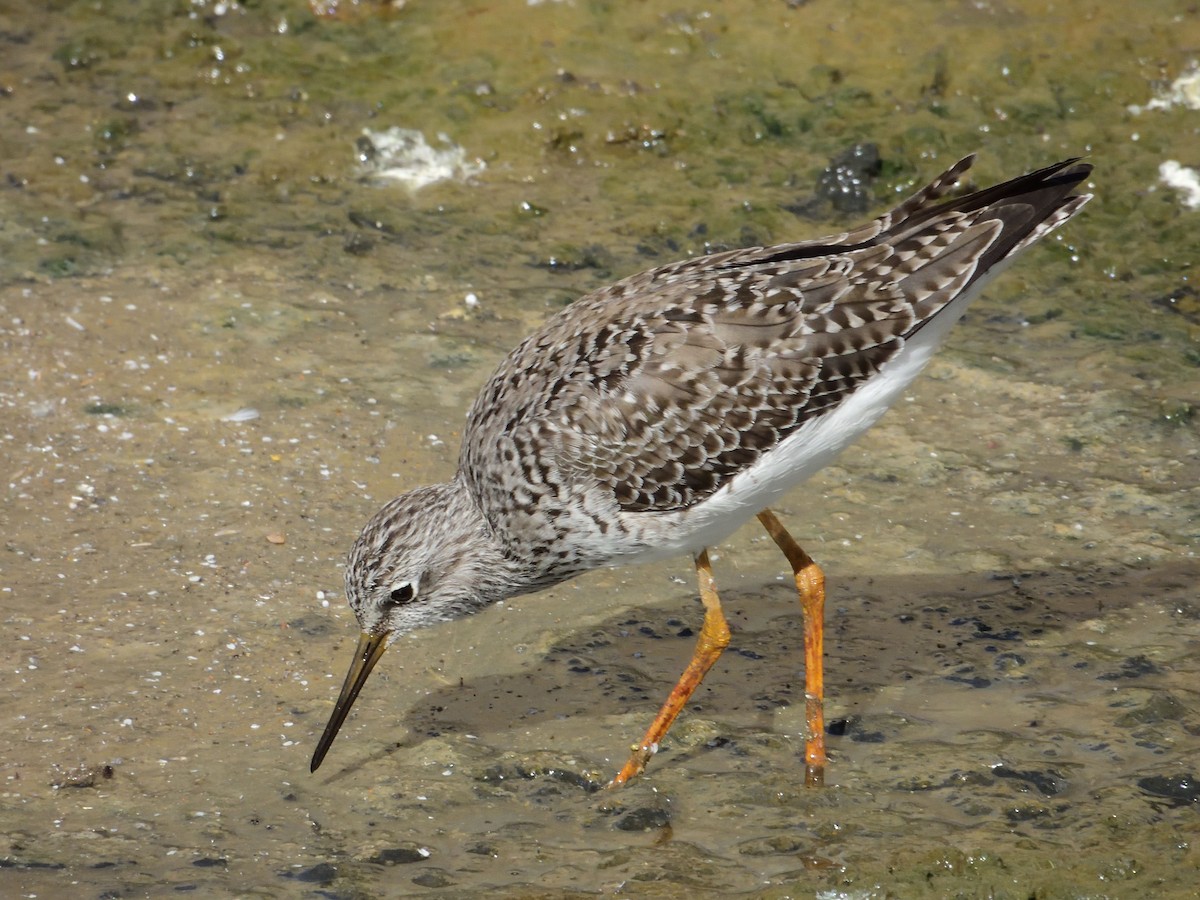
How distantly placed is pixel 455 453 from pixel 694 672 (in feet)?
7.33

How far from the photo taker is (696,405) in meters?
5.90

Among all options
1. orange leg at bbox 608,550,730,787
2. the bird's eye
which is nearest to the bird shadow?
orange leg at bbox 608,550,730,787

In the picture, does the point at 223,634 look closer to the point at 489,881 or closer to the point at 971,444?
the point at 489,881

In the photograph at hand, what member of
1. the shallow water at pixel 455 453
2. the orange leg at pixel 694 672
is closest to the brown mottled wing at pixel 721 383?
the orange leg at pixel 694 672

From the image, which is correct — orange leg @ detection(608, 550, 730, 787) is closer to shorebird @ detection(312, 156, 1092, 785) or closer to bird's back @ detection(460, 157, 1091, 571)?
shorebird @ detection(312, 156, 1092, 785)

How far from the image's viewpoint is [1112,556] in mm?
7129

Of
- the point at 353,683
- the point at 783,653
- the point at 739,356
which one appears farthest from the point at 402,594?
the point at 783,653

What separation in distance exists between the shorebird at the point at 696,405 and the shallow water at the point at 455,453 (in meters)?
0.45

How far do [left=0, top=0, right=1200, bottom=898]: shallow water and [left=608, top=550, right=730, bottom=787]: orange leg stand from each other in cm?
9

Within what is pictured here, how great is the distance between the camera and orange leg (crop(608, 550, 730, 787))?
19.7 feet

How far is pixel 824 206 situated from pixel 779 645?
3.78m

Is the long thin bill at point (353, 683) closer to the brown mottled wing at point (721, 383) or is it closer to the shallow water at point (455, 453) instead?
the shallow water at point (455, 453)

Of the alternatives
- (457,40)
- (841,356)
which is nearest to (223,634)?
(841,356)

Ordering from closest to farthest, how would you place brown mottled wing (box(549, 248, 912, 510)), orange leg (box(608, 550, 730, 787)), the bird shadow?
1. brown mottled wing (box(549, 248, 912, 510))
2. orange leg (box(608, 550, 730, 787))
3. the bird shadow
